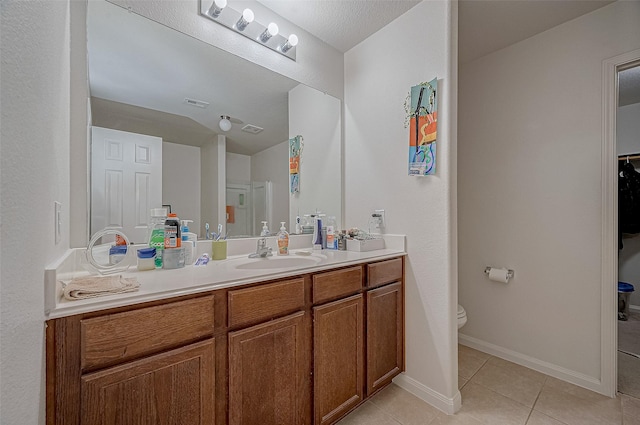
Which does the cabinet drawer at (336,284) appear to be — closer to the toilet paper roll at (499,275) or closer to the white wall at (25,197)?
the white wall at (25,197)

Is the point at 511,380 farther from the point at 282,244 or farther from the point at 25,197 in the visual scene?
the point at 25,197

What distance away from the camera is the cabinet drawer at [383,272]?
1.53m

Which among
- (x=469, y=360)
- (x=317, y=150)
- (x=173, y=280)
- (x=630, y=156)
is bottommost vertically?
(x=469, y=360)

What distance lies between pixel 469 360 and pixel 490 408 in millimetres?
558

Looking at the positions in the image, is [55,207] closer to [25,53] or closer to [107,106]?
[25,53]

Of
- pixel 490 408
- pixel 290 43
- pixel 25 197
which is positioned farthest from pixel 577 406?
pixel 290 43

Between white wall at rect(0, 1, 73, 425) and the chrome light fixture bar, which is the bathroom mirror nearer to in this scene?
white wall at rect(0, 1, 73, 425)

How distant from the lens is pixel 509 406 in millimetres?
1592

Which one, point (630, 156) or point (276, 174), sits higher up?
point (630, 156)

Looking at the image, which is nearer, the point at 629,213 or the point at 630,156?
the point at 629,213

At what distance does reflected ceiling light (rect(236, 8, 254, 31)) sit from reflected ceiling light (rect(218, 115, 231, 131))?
21.1 inches

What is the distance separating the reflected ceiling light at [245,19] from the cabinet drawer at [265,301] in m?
1.54

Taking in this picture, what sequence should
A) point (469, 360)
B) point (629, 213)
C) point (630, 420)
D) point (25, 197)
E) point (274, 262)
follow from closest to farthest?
point (25, 197), point (630, 420), point (274, 262), point (469, 360), point (629, 213)

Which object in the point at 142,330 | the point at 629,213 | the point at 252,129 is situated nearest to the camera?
the point at 142,330
